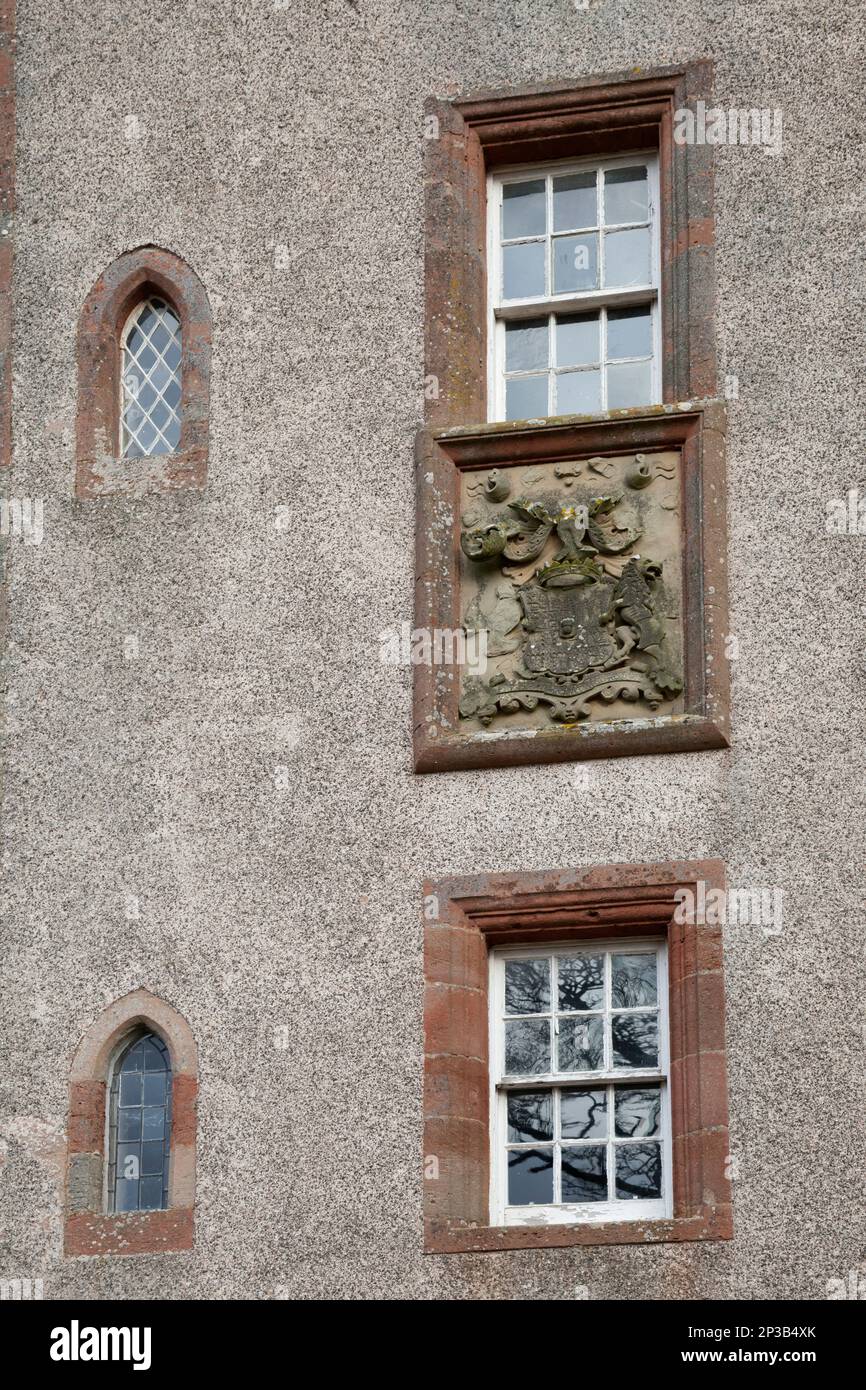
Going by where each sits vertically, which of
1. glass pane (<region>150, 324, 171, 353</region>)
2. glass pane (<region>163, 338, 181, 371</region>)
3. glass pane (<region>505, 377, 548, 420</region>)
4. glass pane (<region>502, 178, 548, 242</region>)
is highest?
glass pane (<region>502, 178, 548, 242</region>)

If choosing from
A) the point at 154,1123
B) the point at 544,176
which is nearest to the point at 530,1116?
the point at 154,1123

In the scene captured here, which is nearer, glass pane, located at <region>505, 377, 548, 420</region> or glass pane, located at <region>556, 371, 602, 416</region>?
glass pane, located at <region>556, 371, 602, 416</region>

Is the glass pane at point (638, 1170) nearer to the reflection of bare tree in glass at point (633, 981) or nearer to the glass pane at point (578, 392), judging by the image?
the reflection of bare tree in glass at point (633, 981)

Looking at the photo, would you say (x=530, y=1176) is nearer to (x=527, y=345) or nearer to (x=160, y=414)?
(x=527, y=345)

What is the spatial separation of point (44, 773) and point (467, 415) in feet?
8.61

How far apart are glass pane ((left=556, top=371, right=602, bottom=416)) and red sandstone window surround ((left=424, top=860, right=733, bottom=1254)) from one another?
2423 millimetres

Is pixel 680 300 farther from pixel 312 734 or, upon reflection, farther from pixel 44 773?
pixel 44 773

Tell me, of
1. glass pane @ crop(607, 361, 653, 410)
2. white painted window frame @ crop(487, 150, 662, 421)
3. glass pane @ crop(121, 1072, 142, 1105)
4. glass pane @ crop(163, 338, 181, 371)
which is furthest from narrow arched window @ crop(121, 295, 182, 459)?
glass pane @ crop(121, 1072, 142, 1105)

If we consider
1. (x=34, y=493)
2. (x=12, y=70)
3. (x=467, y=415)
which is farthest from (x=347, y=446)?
(x=12, y=70)

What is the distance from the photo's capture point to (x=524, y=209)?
16281 millimetres

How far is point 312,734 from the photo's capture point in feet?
50.1

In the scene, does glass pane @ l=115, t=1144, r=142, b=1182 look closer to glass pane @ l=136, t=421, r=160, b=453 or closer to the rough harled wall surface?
the rough harled wall surface

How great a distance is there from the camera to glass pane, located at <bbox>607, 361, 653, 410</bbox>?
51.7 feet

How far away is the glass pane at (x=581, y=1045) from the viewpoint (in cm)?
1464
